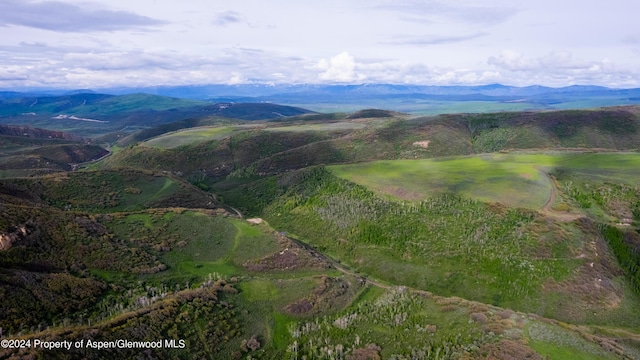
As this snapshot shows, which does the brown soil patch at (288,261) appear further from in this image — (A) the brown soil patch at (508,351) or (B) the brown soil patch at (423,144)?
(B) the brown soil patch at (423,144)

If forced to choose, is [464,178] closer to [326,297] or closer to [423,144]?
[326,297]

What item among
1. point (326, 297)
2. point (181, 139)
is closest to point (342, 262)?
point (326, 297)

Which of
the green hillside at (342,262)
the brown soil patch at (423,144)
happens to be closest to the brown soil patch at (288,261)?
the green hillside at (342,262)

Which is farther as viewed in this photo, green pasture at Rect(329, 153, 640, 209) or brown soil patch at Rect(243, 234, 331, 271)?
green pasture at Rect(329, 153, 640, 209)

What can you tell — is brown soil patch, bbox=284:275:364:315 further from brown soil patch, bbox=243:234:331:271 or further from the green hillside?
brown soil patch, bbox=243:234:331:271

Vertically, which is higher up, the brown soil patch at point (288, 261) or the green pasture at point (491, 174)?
the green pasture at point (491, 174)

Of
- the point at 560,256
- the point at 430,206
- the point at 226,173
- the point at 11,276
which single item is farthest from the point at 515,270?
the point at 226,173

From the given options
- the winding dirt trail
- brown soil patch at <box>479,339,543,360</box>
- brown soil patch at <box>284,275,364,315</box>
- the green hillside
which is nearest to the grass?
the green hillside

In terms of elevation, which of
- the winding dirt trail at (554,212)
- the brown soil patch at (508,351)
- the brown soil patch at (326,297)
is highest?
the winding dirt trail at (554,212)
